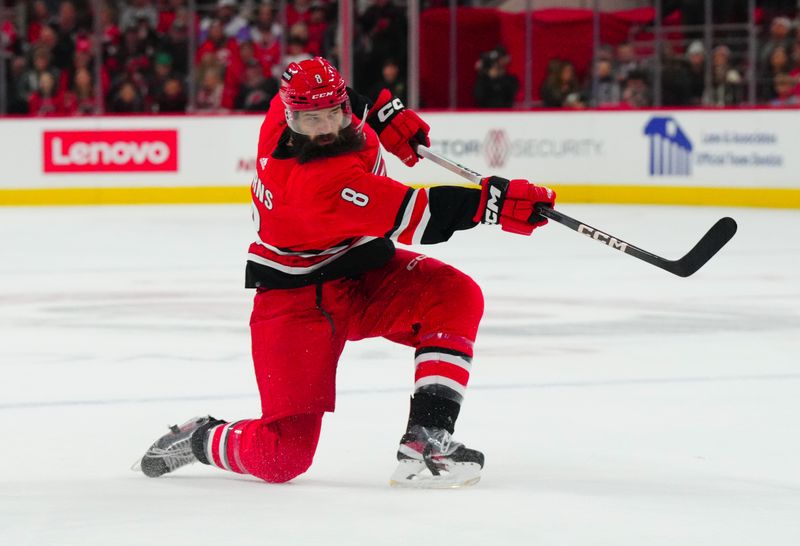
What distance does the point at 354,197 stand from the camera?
2.69 meters

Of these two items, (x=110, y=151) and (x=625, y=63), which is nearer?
(x=110, y=151)

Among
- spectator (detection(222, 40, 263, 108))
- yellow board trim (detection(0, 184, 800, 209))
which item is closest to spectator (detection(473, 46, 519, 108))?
yellow board trim (detection(0, 184, 800, 209))

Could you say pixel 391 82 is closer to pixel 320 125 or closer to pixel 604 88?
pixel 604 88

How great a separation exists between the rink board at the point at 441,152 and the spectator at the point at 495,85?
42 cm

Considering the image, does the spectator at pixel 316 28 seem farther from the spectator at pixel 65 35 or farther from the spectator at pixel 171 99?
the spectator at pixel 65 35

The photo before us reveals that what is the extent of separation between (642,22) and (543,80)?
1.00 metres

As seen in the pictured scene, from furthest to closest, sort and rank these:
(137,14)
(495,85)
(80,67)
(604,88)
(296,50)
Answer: (137,14) < (296,50) < (80,67) < (495,85) < (604,88)

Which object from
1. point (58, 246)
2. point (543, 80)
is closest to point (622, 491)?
point (58, 246)

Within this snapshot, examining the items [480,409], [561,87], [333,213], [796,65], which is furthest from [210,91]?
[333,213]

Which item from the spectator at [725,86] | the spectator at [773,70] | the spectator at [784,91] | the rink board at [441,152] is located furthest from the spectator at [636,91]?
the spectator at [784,91]

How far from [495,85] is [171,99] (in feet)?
8.85

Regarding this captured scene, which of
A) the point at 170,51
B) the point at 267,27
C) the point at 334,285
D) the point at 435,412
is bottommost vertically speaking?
the point at 435,412

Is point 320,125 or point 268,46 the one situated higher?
point 268,46

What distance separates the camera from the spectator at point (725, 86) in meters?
10.8
